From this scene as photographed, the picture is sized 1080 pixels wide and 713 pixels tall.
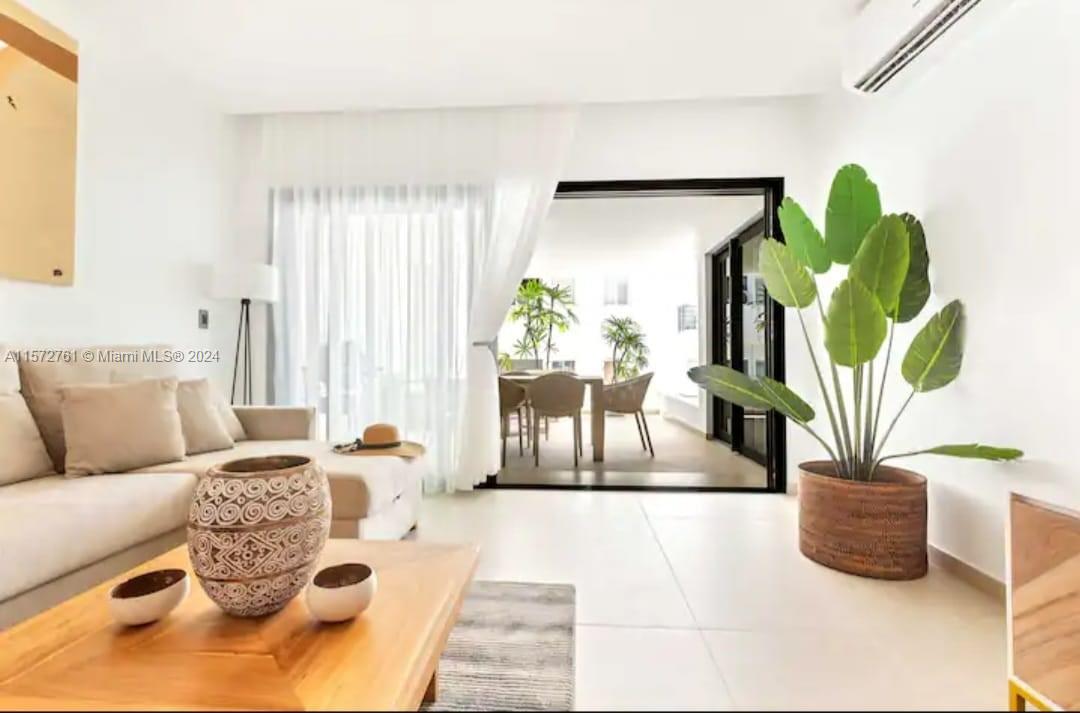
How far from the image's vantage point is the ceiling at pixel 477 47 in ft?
7.74

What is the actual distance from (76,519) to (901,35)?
3210 mm

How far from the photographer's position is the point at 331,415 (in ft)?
11.1

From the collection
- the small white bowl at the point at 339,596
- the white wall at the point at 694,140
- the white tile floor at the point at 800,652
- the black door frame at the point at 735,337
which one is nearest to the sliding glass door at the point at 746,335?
the black door frame at the point at 735,337

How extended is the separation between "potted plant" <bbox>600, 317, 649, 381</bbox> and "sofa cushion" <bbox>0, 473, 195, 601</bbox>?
6019 mm

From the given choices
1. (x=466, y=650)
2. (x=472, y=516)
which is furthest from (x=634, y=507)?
(x=466, y=650)

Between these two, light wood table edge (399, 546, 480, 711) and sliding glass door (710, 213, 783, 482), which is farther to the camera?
sliding glass door (710, 213, 783, 482)

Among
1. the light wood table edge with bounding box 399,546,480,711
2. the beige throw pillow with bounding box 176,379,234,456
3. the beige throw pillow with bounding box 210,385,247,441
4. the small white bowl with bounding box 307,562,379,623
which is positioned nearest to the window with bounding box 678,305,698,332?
the beige throw pillow with bounding box 210,385,247,441

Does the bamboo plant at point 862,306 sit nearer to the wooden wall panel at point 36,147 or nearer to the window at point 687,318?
the wooden wall panel at point 36,147

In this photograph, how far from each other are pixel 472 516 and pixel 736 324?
3.00 metres

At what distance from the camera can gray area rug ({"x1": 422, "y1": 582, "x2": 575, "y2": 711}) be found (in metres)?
1.11

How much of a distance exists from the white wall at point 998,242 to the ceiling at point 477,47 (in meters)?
0.71

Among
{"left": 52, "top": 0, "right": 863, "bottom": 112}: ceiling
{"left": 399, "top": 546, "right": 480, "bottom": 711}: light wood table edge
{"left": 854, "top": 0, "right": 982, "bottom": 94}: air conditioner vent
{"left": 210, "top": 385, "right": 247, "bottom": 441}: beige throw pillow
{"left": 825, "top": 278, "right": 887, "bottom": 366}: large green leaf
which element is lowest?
{"left": 399, "top": 546, "right": 480, "bottom": 711}: light wood table edge

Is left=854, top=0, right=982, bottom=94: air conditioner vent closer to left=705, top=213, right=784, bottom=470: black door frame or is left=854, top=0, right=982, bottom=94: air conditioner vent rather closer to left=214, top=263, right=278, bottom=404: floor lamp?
left=705, top=213, right=784, bottom=470: black door frame

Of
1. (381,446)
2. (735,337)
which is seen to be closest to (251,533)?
(381,446)
